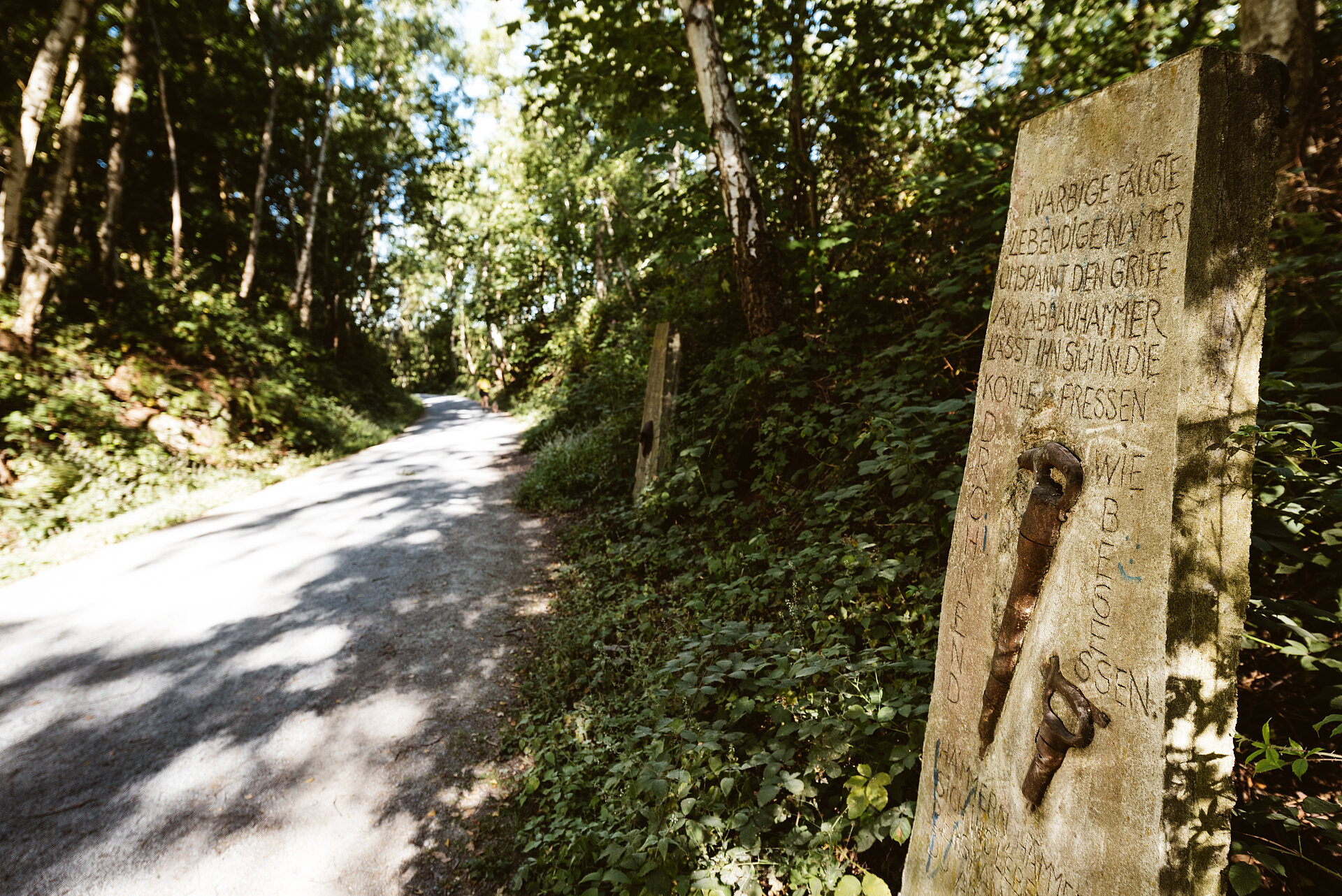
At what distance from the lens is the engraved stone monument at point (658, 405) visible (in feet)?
19.9

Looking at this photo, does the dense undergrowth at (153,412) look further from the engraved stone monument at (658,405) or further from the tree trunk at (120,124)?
the engraved stone monument at (658,405)

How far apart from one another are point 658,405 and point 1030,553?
496cm

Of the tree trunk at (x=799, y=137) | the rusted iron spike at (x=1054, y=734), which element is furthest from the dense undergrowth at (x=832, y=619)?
the tree trunk at (x=799, y=137)

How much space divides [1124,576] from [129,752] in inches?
180

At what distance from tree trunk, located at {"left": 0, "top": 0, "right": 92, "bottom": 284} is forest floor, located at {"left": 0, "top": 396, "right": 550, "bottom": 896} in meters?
5.59

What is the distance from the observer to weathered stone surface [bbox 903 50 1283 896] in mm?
1242

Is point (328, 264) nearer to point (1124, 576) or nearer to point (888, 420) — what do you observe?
point (888, 420)

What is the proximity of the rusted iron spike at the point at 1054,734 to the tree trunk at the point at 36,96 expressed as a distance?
40.2ft

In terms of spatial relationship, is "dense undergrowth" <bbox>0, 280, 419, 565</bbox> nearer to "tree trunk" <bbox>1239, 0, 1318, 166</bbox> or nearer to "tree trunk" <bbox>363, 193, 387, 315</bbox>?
"tree trunk" <bbox>363, 193, 387, 315</bbox>

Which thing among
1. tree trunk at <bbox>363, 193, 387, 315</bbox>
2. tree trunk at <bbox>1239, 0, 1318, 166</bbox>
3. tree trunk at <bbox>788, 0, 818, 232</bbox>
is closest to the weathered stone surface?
tree trunk at <bbox>1239, 0, 1318, 166</bbox>

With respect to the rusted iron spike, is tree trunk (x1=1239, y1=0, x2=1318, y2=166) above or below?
above

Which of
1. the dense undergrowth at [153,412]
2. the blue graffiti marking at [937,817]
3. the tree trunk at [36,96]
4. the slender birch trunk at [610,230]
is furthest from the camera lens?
the slender birch trunk at [610,230]

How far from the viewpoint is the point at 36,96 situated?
24.3 feet

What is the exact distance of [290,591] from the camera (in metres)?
4.82
